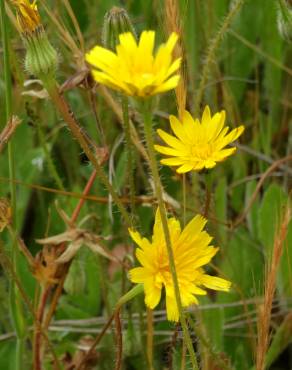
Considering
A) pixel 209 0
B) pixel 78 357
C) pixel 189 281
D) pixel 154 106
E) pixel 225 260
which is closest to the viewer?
pixel 154 106

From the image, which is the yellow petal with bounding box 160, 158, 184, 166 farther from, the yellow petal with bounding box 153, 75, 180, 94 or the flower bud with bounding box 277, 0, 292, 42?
the flower bud with bounding box 277, 0, 292, 42

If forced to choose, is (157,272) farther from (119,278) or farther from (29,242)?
(29,242)

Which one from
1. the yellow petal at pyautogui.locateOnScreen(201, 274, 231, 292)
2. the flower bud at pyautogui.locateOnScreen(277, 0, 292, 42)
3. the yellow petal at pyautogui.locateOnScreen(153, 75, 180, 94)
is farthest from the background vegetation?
A: the yellow petal at pyautogui.locateOnScreen(153, 75, 180, 94)

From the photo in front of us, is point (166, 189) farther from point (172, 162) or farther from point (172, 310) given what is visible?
point (172, 310)

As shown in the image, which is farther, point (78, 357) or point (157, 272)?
point (78, 357)

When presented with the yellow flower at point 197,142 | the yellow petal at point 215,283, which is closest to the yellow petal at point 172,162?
the yellow flower at point 197,142

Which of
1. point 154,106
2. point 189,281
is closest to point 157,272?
point 189,281
